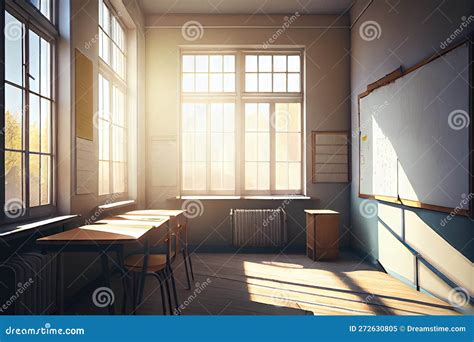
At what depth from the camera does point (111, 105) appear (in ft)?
14.8

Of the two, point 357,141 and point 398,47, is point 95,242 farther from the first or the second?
point 357,141

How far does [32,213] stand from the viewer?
2.81m

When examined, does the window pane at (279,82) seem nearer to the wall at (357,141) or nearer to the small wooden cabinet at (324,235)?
the wall at (357,141)

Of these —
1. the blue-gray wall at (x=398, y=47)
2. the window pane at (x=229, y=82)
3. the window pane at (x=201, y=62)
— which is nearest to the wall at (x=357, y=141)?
the blue-gray wall at (x=398, y=47)

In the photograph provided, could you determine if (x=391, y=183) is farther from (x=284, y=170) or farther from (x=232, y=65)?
(x=232, y=65)

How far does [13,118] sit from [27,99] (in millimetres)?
246

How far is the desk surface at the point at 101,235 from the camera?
2.37 meters

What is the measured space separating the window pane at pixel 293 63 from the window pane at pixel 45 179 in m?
4.03

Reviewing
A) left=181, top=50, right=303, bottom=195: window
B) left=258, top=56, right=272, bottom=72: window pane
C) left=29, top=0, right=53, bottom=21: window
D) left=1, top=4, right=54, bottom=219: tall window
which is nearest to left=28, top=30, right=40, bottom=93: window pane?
left=1, top=4, right=54, bottom=219: tall window

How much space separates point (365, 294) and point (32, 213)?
9.82ft

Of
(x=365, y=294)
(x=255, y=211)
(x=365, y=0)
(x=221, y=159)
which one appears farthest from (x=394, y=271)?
(x=365, y=0)

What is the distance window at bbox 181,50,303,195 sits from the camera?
594 centimetres

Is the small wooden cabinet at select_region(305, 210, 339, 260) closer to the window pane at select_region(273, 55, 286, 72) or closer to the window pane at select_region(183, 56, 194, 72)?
the window pane at select_region(273, 55, 286, 72)

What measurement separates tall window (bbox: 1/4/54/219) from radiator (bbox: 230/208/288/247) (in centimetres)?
294
